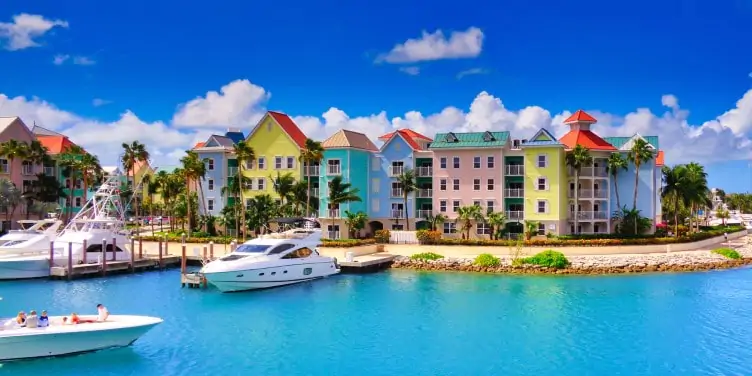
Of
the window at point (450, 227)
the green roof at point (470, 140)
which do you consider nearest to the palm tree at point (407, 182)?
the green roof at point (470, 140)

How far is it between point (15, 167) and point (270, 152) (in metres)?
28.3

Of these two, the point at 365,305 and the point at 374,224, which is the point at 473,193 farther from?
the point at 365,305

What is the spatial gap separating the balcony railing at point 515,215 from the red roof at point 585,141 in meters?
7.79

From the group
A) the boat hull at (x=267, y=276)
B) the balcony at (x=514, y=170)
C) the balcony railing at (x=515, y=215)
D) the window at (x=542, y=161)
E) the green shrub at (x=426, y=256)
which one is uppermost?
the window at (x=542, y=161)

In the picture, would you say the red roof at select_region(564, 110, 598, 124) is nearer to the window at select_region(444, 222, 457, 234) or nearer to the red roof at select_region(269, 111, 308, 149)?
the window at select_region(444, 222, 457, 234)

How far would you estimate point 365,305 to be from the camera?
3725 centimetres

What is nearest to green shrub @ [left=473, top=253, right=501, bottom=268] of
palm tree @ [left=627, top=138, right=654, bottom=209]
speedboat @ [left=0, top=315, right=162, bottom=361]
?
palm tree @ [left=627, top=138, right=654, bottom=209]

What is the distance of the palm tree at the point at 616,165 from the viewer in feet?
197

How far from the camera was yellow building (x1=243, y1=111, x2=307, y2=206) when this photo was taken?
2653 inches

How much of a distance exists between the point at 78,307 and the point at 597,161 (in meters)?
46.4

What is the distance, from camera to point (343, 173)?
64000 millimetres

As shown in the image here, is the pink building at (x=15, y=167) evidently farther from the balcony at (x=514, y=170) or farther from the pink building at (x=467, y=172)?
the balcony at (x=514, y=170)

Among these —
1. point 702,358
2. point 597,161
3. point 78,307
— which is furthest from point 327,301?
point 597,161

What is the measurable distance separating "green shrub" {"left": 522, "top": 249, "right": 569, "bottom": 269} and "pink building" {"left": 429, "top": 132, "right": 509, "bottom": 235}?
37.0 ft
